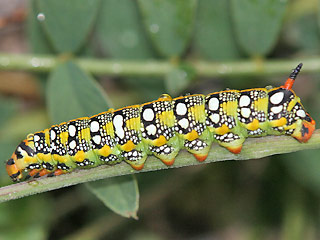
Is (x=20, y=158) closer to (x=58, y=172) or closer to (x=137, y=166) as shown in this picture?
(x=58, y=172)

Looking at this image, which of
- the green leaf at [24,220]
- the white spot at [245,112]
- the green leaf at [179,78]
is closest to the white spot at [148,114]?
the white spot at [245,112]

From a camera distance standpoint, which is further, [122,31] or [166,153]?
[122,31]

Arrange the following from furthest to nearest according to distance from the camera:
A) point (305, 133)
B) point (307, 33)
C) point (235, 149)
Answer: point (307, 33), point (235, 149), point (305, 133)

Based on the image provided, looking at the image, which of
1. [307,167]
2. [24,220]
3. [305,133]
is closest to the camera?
[305,133]

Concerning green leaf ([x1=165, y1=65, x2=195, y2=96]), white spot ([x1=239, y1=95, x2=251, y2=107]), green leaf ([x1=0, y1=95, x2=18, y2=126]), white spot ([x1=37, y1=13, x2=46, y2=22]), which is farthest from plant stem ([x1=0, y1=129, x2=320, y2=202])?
green leaf ([x1=0, y1=95, x2=18, y2=126])

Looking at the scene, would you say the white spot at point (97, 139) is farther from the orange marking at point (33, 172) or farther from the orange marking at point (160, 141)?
the orange marking at point (33, 172)

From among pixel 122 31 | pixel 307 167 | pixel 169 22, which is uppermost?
pixel 122 31

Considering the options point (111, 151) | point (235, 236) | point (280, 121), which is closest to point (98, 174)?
point (111, 151)

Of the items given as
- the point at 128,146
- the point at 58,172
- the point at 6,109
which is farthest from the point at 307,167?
the point at 6,109
